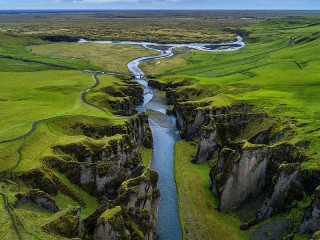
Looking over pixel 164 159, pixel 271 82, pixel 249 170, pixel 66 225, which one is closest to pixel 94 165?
pixel 66 225

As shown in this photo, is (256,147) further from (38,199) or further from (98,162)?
(38,199)

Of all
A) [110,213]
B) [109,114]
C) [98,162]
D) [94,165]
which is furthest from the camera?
[109,114]

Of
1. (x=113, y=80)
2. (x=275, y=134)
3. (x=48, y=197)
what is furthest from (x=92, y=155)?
(x=113, y=80)

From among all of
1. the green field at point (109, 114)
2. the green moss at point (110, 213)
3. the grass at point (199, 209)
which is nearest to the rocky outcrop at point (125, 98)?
the green field at point (109, 114)

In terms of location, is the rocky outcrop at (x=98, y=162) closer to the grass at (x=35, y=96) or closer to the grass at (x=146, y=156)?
the grass at (x=146, y=156)

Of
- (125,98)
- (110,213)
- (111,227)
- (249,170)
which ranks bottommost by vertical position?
(125,98)

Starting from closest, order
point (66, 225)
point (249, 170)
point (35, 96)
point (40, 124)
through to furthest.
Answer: point (66, 225) → point (249, 170) → point (40, 124) → point (35, 96)

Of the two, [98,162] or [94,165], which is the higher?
[98,162]

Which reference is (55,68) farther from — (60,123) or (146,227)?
(146,227)
